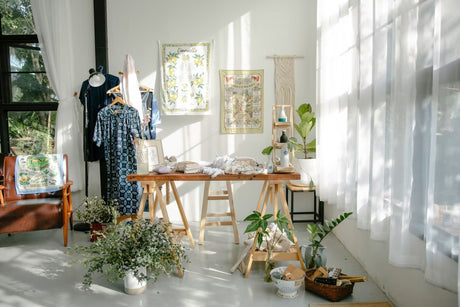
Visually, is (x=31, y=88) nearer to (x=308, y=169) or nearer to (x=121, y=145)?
(x=121, y=145)

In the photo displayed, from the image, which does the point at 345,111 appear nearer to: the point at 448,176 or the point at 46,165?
the point at 448,176

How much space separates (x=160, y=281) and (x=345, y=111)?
2207 millimetres

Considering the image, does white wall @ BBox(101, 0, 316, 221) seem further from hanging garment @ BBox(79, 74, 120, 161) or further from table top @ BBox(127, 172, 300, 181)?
table top @ BBox(127, 172, 300, 181)

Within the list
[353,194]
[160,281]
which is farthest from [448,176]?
[160,281]

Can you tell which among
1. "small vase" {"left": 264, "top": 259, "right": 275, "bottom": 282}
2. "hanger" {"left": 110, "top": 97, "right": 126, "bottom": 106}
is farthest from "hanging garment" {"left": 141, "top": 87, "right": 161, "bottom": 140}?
"small vase" {"left": 264, "top": 259, "right": 275, "bottom": 282}

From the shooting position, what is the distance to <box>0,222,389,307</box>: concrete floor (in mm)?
2686

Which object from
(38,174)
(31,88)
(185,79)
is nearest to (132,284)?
(38,174)

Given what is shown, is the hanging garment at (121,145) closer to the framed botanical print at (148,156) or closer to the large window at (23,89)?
the large window at (23,89)

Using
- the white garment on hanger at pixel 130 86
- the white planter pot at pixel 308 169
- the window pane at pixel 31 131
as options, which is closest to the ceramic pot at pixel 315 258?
the white planter pot at pixel 308 169

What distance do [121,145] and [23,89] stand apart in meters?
1.76

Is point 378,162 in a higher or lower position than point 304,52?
lower

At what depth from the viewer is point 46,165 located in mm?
4180

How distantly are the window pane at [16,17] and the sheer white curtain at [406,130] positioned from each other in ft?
13.3

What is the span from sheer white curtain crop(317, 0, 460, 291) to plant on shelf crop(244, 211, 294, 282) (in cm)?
56
